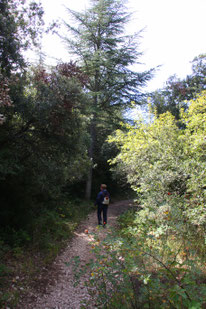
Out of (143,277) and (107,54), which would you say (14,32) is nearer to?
(143,277)

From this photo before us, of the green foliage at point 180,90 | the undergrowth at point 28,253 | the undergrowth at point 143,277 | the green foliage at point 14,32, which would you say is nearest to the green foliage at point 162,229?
the undergrowth at point 143,277

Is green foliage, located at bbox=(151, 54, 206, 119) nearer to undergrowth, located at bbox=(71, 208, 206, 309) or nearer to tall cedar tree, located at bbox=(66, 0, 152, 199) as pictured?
tall cedar tree, located at bbox=(66, 0, 152, 199)

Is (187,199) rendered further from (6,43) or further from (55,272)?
(6,43)

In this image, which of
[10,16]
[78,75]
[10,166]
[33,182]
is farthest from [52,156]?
[10,16]

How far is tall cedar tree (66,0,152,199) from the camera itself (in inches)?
533

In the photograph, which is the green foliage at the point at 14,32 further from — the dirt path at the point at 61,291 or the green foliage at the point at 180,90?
the green foliage at the point at 180,90

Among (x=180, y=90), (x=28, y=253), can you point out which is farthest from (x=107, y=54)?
(x=28, y=253)

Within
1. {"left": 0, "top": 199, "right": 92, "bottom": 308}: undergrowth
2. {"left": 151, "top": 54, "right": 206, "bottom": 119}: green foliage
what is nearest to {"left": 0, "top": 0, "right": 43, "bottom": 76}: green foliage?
{"left": 0, "top": 199, "right": 92, "bottom": 308}: undergrowth

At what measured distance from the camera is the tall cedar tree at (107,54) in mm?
13531

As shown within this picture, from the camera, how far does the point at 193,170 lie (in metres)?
4.58

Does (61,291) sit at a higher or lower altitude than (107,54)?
lower

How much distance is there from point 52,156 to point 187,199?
395cm

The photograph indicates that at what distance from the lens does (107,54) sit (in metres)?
13.4

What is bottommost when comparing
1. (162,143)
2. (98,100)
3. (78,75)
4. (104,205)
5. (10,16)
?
(104,205)
